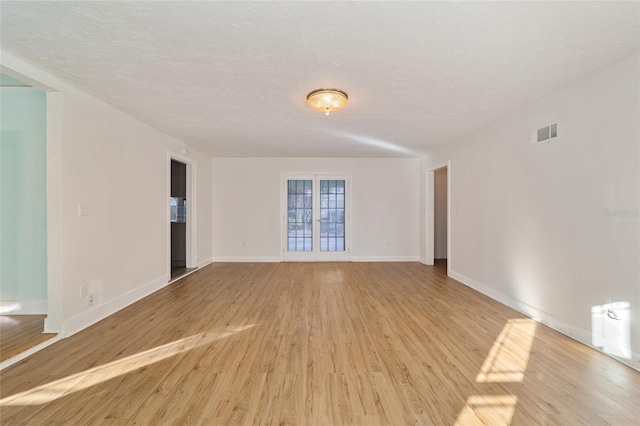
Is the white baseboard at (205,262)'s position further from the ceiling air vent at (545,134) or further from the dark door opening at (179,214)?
the ceiling air vent at (545,134)

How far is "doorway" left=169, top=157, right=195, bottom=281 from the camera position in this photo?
18.4 ft

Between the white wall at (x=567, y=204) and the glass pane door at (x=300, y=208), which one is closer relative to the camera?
the white wall at (x=567, y=204)

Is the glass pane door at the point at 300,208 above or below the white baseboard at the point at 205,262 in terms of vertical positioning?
above

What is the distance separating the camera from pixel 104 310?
10.4 feet

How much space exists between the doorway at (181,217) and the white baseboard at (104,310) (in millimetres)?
767

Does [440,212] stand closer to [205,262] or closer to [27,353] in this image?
[205,262]

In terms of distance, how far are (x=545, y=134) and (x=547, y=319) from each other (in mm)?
2029

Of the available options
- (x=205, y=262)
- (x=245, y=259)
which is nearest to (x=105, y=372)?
(x=205, y=262)

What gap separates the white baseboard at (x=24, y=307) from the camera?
10.2 ft

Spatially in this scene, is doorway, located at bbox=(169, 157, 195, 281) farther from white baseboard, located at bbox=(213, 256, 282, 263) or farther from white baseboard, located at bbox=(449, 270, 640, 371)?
white baseboard, located at bbox=(449, 270, 640, 371)

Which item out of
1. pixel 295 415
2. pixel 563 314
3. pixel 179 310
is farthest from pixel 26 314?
pixel 563 314

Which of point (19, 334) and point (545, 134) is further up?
point (545, 134)

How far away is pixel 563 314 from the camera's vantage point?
276 cm

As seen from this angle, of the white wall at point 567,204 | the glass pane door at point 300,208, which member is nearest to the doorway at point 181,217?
the glass pane door at point 300,208
